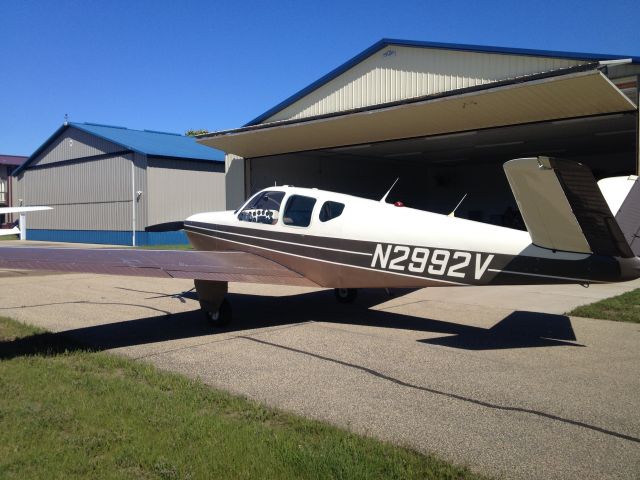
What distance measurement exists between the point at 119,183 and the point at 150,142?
3715 millimetres

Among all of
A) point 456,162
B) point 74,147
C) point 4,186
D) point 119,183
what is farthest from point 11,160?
point 456,162

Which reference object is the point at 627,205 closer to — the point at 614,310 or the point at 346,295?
the point at 614,310

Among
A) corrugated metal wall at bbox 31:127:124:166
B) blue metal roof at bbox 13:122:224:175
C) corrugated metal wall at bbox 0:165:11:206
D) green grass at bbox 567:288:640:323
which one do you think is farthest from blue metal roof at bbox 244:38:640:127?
corrugated metal wall at bbox 0:165:11:206

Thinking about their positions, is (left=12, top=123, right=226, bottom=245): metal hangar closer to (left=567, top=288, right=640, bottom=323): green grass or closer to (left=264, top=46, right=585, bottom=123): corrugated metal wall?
(left=264, top=46, right=585, bottom=123): corrugated metal wall

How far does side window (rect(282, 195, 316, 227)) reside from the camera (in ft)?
28.6

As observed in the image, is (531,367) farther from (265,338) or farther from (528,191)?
(265,338)

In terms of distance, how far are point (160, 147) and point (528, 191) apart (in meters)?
29.1

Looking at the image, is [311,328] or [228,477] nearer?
[228,477]

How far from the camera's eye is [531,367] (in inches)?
243

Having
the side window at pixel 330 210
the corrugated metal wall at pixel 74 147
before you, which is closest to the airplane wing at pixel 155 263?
the side window at pixel 330 210

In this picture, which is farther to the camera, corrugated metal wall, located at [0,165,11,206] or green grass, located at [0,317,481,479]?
corrugated metal wall, located at [0,165,11,206]

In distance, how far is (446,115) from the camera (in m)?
16.3

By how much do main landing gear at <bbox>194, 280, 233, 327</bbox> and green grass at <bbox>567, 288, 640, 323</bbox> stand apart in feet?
20.5

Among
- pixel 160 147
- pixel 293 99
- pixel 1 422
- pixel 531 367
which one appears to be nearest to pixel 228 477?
pixel 1 422
